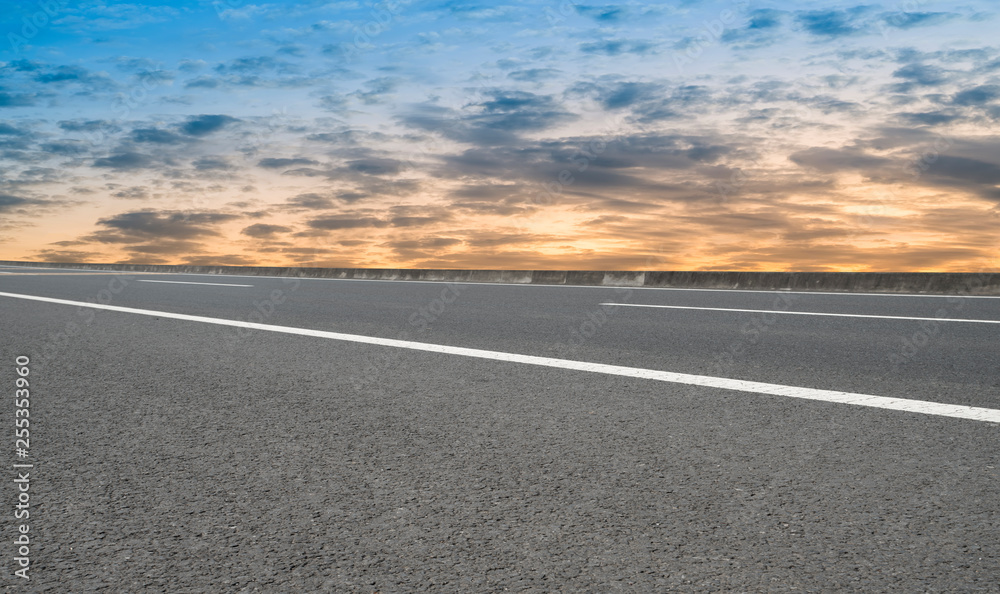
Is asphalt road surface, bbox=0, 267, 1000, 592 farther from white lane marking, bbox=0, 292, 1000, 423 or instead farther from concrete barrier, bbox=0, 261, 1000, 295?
concrete barrier, bbox=0, 261, 1000, 295

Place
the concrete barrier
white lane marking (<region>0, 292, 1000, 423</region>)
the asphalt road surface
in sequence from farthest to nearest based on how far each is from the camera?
the concrete barrier, white lane marking (<region>0, 292, 1000, 423</region>), the asphalt road surface

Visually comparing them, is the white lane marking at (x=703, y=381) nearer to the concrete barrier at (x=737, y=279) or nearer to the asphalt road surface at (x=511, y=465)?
the asphalt road surface at (x=511, y=465)

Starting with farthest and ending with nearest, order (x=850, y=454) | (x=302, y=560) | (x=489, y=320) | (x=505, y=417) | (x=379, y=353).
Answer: (x=489, y=320) → (x=379, y=353) → (x=505, y=417) → (x=850, y=454) → (x=302, y=560)

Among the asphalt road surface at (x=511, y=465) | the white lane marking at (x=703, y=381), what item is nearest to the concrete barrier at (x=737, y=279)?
the asphalt road surface at (x=511, y=465)

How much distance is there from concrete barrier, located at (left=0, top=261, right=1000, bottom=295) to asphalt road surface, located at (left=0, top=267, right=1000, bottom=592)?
8043 millimetres

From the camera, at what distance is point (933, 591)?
7.09 ft

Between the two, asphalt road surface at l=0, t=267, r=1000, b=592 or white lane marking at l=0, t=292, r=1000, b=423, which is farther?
white lane marking at l=0, t=292, r=1000, b=423

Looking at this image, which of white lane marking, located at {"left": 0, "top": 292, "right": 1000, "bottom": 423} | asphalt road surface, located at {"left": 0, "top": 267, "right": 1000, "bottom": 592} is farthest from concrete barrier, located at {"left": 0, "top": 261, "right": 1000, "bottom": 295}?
white lane marking, located at {"left": 0, "top": 292, "right": 1000, "bottom": 423}

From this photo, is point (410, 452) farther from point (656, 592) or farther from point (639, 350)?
point (639, 350)

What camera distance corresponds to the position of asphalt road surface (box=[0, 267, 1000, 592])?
7.66 feet

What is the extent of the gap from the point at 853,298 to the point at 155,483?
1178 centimetres

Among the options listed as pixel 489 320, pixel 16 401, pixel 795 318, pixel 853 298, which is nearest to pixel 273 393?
pixel 16 401

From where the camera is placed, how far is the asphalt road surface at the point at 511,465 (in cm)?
234

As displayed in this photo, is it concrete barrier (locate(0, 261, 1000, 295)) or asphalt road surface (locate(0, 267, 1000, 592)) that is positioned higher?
asphalt road surface (locate(0, 267, 1000, 592))
